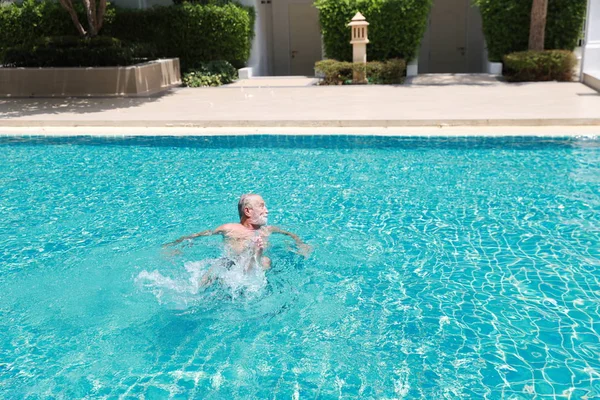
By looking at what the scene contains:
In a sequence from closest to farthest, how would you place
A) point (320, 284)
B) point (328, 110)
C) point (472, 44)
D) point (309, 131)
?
point (320, 284) < point (309, 131) < point (328, 110) < point (472, 44)

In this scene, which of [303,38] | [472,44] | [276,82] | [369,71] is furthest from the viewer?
[303,38]

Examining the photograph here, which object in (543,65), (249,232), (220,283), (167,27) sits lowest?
(220,283)

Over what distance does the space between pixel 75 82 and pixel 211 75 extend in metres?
4.25

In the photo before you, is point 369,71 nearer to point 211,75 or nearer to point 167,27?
point 211,75

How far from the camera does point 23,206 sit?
7.73 metres

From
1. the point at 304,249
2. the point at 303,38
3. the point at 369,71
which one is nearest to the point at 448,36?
the point at 303,38

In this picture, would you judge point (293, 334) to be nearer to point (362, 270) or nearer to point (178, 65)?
point (362, 270)

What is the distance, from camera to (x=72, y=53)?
16.0 m

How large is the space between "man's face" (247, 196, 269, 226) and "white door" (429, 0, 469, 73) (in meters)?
18.8

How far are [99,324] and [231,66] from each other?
1521 centimetres

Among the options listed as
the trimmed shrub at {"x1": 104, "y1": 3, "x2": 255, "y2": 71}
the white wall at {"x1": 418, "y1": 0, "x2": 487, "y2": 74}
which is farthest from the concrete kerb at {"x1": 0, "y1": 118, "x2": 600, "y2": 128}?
the white wall at {"x1": 418, "y1": 0, "x2": 487, "y2": 74}

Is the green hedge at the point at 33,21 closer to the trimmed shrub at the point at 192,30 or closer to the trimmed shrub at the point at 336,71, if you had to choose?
the trimmed shrub at the point at 192,30

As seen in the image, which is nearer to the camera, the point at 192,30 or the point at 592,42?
the point at 592,42

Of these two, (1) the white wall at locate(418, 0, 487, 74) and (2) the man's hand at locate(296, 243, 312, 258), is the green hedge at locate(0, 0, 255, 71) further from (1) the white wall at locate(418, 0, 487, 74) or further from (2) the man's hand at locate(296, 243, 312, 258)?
(2) the man's hand at locate(296, 243, 312, 258)
